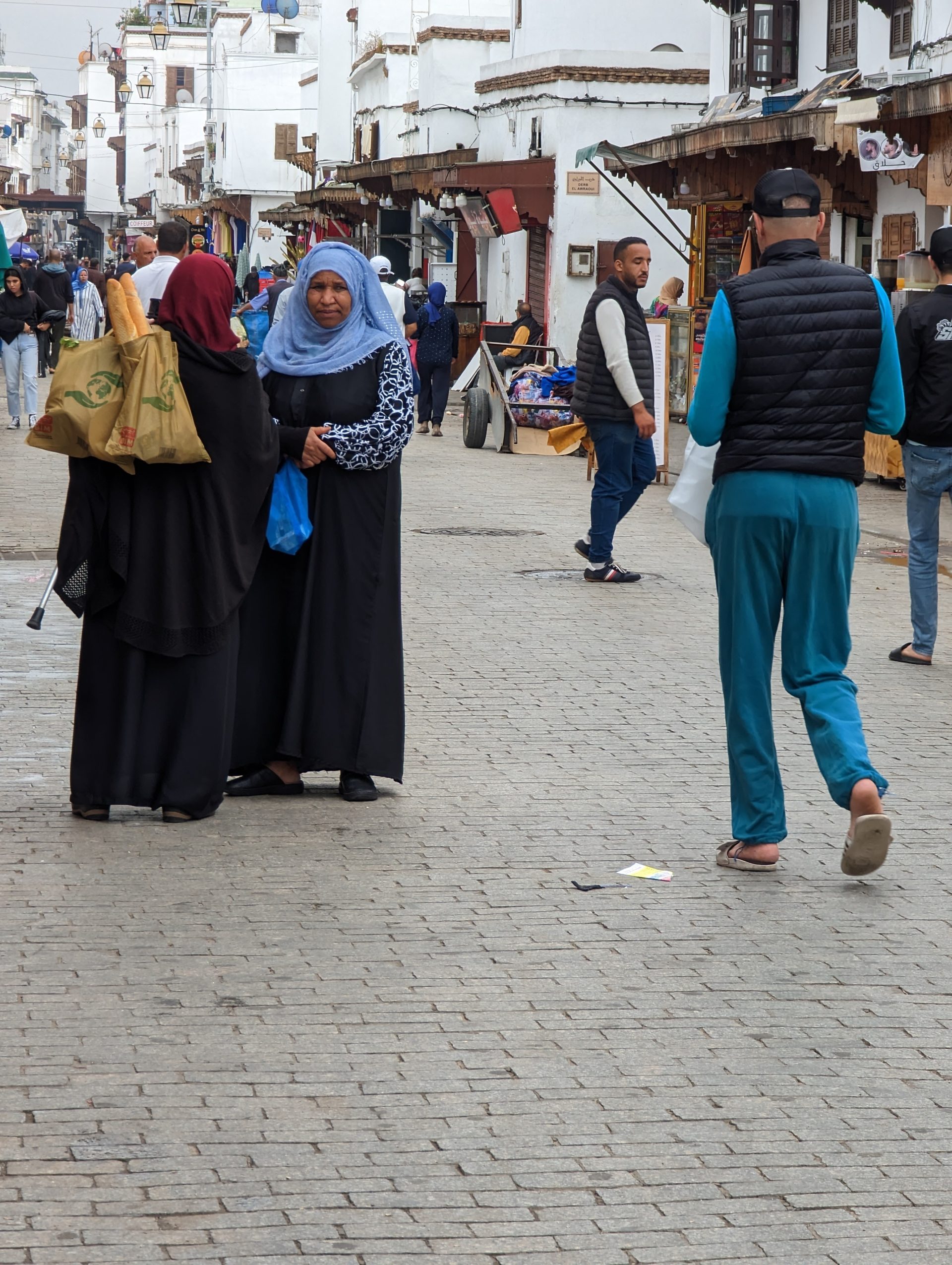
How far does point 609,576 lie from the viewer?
11.3m

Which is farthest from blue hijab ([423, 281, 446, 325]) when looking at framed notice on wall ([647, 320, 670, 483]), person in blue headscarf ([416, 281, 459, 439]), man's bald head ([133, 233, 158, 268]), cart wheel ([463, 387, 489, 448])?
man's bald head ([133, 233, 158, 268])

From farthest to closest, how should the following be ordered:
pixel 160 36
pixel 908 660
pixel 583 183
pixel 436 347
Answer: pixel 160 36, pixel 583 183, pixel 436 347, pixel 908 660

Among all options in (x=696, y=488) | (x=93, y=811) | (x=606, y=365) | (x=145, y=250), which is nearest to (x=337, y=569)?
(x=93, y=811)

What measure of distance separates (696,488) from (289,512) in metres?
1.32

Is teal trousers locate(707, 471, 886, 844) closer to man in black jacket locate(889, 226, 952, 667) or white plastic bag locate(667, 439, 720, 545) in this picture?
white plastic bag locate(667, 439, 720, 545)

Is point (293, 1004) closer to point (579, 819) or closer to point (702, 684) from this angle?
point (579, 819)

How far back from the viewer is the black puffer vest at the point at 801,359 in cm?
523

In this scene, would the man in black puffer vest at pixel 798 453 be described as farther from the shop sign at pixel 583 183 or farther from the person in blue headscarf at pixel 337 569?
the shop sign at pixel 583 183

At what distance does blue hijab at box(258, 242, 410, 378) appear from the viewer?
611 cm

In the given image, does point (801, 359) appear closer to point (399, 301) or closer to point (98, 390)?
point (98, 390)

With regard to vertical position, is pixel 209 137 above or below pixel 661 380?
above

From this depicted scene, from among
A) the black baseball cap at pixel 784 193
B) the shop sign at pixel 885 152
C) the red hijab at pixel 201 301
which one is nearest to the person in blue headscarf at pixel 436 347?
the shop sign at pixel 885 152

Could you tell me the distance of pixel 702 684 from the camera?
842cm

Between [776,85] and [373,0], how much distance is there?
1126 inches
